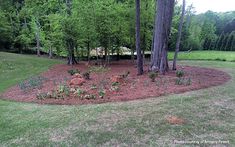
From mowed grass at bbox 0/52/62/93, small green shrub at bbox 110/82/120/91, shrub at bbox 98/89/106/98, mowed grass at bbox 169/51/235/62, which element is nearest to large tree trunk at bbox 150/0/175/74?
small green shrub at bbox 110/82/120/91

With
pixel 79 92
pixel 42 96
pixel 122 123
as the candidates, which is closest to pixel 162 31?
pixel 79 92

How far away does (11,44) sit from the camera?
93.6 ft

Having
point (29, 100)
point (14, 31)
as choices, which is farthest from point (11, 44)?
point (29, 100)

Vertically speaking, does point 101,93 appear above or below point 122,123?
above

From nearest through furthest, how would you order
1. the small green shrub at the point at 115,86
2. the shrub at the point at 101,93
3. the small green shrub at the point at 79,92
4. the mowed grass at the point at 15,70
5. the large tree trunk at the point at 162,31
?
1. the shrub at the point at 101,93
2. the small green shrub at the point at 79,92
3. the small green shrub at the point at 115,86
4. the large tree trunk at the point at 162,31
5. the mowed grass at the point at 15,70

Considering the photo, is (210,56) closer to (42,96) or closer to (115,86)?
(115,86)

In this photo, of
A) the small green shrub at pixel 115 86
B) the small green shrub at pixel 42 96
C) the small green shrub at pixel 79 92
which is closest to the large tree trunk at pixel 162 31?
the small green shrub at pixel 115 86

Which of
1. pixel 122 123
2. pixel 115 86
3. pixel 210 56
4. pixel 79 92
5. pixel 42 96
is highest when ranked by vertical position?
pixel 210 56

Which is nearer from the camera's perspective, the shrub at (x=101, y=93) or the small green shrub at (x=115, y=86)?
the shrub at (x=101, y=93)

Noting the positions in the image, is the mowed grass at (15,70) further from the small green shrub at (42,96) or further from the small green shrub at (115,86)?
the small green shrub at (115,86)

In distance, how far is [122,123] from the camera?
5.31 metres

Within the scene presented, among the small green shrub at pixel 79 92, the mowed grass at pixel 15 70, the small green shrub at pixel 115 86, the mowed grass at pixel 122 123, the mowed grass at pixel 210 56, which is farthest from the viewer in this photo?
the mowed grass at pixel 210 56

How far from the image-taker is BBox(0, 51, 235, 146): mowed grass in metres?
4.60

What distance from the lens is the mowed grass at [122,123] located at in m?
4.60
